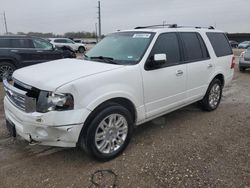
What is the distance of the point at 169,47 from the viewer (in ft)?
14.4

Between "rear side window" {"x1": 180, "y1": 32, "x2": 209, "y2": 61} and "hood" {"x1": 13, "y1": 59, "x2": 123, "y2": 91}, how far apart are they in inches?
66.2

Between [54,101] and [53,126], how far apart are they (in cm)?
29

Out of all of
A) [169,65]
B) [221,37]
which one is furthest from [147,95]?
[221,37]

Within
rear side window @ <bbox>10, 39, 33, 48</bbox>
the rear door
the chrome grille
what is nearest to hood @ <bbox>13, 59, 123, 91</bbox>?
the chrome grille

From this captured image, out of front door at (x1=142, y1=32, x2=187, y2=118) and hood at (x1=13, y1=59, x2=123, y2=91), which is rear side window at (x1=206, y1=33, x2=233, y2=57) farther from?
hood at (x1=13, y1=59, x2=123, y2=91)

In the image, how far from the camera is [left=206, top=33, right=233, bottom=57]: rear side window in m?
5.45

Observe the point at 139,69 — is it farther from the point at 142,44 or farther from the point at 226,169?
the point at 226,169

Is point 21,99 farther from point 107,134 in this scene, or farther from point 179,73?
point 179,73

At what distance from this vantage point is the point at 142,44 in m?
4.09

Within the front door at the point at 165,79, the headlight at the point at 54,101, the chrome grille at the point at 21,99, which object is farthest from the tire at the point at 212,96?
the chrome grille at the point at 21,99

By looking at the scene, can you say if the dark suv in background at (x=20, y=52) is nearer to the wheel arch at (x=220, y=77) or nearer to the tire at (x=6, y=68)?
the tire at (x=6, y=68)

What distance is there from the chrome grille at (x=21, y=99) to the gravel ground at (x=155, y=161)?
835 millimetres

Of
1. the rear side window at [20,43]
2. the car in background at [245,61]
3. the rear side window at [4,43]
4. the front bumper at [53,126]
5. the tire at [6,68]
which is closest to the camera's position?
the front bumper at [53,126]

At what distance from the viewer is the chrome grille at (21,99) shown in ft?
10.1
